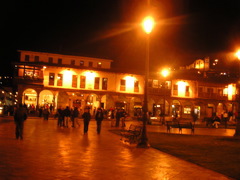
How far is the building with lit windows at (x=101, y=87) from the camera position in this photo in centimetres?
4362

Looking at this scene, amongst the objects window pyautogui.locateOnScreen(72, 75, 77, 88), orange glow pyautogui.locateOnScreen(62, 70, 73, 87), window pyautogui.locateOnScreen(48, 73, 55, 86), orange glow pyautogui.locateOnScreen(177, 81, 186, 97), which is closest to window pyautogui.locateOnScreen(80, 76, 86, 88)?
window pyautogui.locateOnScreen(72, 75, 77, 88)

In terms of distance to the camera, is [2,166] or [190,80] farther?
[190,80]

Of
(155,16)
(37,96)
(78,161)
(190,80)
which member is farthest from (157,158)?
(190,80)

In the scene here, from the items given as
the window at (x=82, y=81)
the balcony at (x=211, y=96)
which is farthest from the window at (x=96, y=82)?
the balcony at (x=211, y=96)

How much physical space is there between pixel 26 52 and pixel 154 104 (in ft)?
72.0

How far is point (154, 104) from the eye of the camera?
5069 centimetres

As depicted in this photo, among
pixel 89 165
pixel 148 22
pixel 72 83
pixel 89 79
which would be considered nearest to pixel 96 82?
pixel 89 79

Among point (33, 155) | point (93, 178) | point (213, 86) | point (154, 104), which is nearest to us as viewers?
point (93, 178)

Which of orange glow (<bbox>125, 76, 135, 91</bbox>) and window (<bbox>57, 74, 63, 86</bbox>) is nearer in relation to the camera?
window (<bbox>57, 74, 63, 86</bbox>)

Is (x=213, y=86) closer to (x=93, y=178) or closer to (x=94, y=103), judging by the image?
(x=94, y=103)

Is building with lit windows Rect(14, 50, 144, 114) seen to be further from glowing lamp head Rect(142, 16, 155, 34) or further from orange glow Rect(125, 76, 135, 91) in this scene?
glowing lamp head Rect(142, 16, 155, 34)

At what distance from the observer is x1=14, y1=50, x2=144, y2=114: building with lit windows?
42.9 meters

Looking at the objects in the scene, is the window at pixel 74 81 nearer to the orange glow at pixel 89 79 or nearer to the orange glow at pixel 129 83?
the orange glow at pixel 89 79

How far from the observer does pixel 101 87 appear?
46875mm
